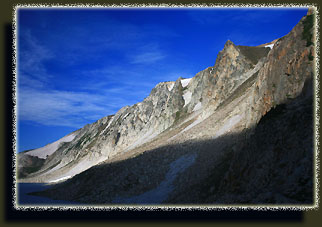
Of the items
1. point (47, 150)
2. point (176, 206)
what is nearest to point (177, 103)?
point (176, 206)

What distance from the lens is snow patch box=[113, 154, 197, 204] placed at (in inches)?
834

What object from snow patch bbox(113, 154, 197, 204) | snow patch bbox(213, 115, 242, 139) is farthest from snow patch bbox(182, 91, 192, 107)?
snow patch bbox(113, 154, 197, 204)

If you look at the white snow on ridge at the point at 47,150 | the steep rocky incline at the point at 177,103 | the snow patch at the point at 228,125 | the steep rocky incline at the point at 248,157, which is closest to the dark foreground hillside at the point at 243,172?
the steep rocky incline at the point at 248,157

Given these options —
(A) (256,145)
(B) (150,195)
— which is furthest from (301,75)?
(B) (150,195)

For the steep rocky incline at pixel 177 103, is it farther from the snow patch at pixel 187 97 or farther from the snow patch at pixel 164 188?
the snow patch at pixel 164 188

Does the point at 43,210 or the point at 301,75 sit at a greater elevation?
the point at 301,75

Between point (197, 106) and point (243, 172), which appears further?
point (197, 106)

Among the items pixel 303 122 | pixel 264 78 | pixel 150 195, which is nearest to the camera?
pixel 303 122

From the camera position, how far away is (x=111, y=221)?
8844mm

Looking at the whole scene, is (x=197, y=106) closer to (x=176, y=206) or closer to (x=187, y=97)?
(x=187, y=97)

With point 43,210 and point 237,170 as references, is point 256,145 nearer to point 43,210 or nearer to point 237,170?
point 237,170

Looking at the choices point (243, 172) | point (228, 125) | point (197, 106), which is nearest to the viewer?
point (243, 172)

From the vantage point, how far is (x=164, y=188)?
22500mm

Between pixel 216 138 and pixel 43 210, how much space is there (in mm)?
19267
